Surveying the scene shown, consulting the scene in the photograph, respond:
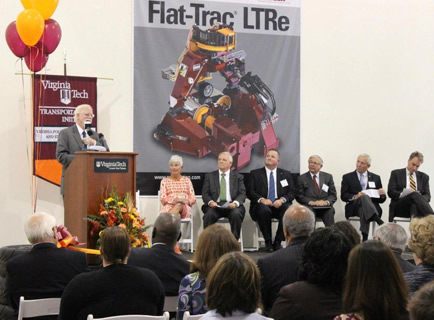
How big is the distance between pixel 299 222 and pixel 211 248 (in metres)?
0.68

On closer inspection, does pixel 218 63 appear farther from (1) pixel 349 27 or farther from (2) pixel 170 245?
(2) pixel 170 245

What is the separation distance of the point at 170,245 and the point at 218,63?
535cm

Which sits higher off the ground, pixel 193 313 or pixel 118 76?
pixel 118 76

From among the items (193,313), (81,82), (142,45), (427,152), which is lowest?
(193,313)

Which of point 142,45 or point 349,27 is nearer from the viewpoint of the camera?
point 142,45

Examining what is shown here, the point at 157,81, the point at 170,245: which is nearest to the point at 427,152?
the point at 157,81

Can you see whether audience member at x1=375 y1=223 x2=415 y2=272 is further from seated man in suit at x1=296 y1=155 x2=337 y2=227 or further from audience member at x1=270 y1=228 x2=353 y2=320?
seated man in suit at x1=296 y1=155 x2=337 y2=227

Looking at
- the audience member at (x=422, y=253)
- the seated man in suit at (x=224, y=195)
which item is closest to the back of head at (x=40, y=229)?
the audience member at (x=422, y=253)

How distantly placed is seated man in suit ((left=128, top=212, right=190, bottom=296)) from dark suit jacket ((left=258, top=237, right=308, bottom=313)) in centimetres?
57

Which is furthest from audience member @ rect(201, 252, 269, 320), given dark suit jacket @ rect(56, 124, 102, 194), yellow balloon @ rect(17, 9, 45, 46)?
yellow balloon @ rect(17, 9, 45, 46)

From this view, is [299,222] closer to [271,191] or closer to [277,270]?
[277,270]

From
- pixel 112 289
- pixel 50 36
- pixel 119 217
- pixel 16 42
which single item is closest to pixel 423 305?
pixel 112 289

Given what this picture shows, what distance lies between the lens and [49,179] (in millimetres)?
7652

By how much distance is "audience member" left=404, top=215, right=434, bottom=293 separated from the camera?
2.89 m
